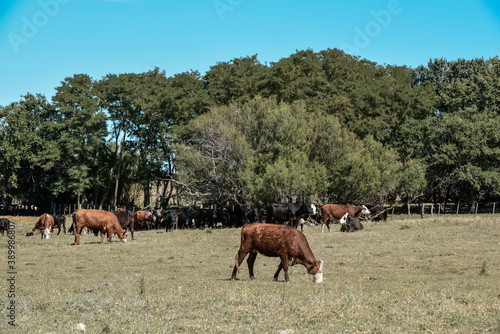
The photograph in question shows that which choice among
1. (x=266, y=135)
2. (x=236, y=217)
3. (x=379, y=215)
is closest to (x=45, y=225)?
(x=236, y=217)

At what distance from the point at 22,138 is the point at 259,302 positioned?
57.6 meters

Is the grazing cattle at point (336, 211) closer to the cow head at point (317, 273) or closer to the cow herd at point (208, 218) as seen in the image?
the cow herd at point (208, 218)

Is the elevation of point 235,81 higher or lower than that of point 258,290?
higher

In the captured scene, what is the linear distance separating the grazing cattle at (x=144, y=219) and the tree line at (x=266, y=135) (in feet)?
13.8

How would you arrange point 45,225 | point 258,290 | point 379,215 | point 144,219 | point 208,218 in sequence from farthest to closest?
1. point 208,218
2. point 379,215
3. point 144,219
4. point 45,225
5. point 258,290

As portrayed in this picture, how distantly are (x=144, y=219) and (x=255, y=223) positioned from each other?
2925cm

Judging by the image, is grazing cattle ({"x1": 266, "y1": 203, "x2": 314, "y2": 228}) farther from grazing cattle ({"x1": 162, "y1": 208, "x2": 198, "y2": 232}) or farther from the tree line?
grazing cattle ({"x1": 162, "y1": 208, "x2": 198, "y2": 232})

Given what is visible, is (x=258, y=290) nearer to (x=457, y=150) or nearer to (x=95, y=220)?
(x=95, y=220)

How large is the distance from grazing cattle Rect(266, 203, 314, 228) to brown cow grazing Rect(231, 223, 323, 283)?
21330 mm

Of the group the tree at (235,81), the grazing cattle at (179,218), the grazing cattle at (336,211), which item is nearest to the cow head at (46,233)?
the grazing cattle at (179,218)

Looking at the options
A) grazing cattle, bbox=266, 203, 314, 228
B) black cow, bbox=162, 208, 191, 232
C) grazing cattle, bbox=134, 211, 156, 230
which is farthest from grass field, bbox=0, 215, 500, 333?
grazing cattle, bbox=134, 211, 156, 230

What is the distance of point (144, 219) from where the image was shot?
145ft

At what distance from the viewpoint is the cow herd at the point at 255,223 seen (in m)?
16.0

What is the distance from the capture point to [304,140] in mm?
43844
